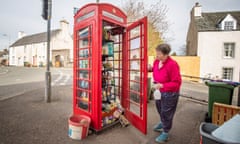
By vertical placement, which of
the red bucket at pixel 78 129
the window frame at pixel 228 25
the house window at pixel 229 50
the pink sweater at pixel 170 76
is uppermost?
the window frame at pixel 228 25

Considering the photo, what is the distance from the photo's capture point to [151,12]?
1351 centimetres

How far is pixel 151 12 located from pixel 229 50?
904 centimetres

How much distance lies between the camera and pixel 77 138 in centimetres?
260

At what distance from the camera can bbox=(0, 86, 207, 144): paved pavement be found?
261 centimetres

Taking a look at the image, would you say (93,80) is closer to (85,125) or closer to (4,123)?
(85,125)

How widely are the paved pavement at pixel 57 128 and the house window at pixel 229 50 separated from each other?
13263 millimetres

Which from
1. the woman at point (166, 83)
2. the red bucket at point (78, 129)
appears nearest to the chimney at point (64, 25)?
the red bucket at point (78, 129)

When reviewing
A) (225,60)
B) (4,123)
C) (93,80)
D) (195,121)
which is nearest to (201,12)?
(225,60)

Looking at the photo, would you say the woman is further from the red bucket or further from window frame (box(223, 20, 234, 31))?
window frame (box(223, 20, 234, 31))

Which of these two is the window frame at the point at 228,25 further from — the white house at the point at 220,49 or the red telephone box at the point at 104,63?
the red telephone box at the point at 104,63

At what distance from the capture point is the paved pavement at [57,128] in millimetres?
2607

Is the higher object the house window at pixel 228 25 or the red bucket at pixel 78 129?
the house window at pixel 228 25

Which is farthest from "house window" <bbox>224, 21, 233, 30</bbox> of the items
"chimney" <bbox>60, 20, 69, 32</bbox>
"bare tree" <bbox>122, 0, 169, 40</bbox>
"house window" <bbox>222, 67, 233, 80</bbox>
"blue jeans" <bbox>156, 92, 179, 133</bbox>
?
"chimney" <bbox>60, 20, 69, 32</bbox>

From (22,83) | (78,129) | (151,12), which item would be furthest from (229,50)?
(22,83)
